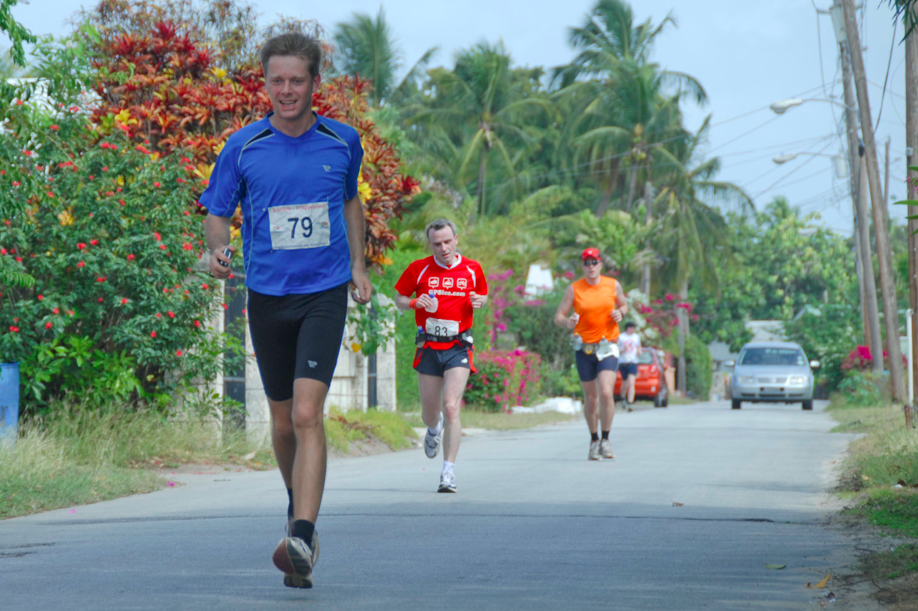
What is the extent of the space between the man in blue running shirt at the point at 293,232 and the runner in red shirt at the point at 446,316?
3.74 meters

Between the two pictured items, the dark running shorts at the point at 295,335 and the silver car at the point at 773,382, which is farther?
the silver car at the point at 773,382

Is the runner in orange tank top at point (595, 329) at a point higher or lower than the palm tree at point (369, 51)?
lower

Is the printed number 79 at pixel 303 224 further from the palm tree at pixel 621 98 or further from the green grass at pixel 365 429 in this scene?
the palm tree at pixel 621 98

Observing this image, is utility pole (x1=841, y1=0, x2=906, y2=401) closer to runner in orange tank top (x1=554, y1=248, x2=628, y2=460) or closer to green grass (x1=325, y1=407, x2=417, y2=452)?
green grass (x1=325, y1=407, x2=417, y2=452)

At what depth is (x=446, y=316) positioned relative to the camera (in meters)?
8.80

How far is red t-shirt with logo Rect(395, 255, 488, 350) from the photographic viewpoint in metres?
8.78

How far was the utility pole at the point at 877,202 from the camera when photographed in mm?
20109

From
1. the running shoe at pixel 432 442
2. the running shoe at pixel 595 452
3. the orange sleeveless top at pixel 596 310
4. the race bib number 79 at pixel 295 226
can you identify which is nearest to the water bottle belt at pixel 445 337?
the running shoe at pixel 432 442

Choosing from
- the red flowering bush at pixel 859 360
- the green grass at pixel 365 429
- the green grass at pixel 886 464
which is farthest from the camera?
the red flowering bush at pixel 859 360

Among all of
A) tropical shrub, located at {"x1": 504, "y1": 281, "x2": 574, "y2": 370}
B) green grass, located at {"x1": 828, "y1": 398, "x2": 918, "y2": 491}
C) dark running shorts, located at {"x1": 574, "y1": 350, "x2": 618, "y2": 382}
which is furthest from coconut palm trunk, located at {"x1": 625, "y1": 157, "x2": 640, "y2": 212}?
dark running shorts, located at {"x1": 574, "y1": 350, "x2": 618, "y2": 382}

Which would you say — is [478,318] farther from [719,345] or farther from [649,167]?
[719,345]

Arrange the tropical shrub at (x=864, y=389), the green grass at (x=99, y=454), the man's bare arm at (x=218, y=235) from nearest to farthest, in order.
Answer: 1. the man's bare arm at (x=218, y=235)
2. the green grass at (x=99, y=454)
3. the tropical shrub at (x=864, y=389)

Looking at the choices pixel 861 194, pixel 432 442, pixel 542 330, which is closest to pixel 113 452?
pixel 432 442

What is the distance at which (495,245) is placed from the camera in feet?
111
